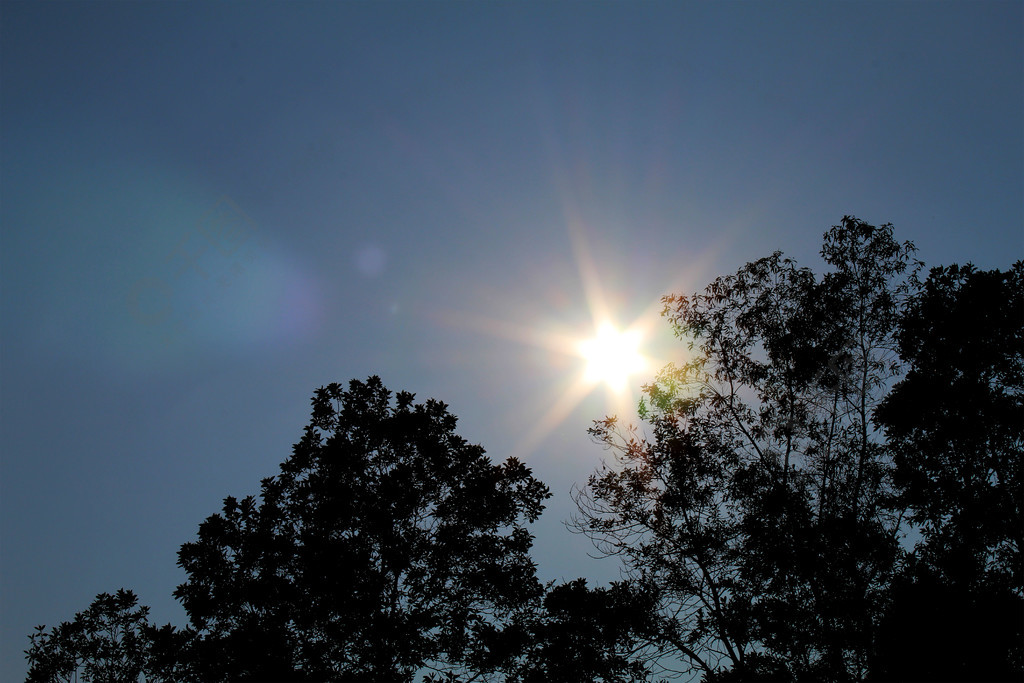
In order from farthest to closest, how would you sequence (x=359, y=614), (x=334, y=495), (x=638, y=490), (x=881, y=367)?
1. (x=881, y=367)
2. (x=638, y=490)
3. (x=334, y=495)
4. (x=359, y=614)

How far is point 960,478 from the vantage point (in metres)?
16.2

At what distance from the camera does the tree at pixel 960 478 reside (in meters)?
14.0

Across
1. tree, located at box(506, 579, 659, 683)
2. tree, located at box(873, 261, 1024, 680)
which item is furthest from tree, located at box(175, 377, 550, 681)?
tree, located at box(873, 261, 1024, 680)

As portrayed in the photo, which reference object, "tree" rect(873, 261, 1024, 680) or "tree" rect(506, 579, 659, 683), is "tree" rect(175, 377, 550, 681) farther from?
"tree" rect(873, 261, 1024, 680)

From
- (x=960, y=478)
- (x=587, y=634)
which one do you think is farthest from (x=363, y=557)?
(x=960, y=478)

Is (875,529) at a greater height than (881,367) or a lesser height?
lesser

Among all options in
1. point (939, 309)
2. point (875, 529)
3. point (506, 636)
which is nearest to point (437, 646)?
point (506, 636)

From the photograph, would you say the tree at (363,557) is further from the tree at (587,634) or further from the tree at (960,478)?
the tree at (960,478)

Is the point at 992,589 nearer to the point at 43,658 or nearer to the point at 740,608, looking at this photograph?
the point at 740,608

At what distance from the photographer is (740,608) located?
1467 centimetres

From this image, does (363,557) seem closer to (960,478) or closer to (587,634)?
(587,634)

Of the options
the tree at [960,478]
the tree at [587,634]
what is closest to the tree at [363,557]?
the tree at [587,634]

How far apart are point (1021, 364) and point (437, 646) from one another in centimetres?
1897

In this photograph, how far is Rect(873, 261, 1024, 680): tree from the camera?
1400cm
